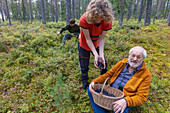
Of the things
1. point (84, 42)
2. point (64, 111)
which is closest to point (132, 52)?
point (84, 42)

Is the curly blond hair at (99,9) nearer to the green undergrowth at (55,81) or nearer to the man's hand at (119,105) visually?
the man's hand at (119,105)

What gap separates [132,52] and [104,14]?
1.06 meters

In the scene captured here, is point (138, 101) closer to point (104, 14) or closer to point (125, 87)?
point (125, 87)

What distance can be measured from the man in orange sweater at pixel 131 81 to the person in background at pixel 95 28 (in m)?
0.45

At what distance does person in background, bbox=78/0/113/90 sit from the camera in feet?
6.57

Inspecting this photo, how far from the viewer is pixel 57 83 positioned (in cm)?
355

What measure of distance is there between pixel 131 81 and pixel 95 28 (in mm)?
1469

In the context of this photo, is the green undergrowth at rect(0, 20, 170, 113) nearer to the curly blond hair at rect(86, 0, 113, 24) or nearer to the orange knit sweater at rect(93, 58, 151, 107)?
the orange knit sweater at rect(93, 58, 151, 107)

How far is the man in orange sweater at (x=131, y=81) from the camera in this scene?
5.92 ft

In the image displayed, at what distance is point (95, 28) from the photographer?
2.45 metres

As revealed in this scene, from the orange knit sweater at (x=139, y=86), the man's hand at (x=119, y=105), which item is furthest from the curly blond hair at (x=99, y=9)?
the man's hand at (x=119, y=105)

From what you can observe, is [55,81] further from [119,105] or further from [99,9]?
[99,9]

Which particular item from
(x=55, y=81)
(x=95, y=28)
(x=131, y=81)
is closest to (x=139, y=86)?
(x=131, y=81)

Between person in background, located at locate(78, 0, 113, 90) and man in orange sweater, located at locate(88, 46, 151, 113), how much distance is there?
1.47 ft
